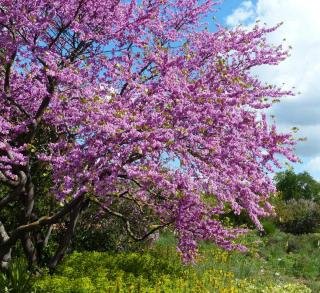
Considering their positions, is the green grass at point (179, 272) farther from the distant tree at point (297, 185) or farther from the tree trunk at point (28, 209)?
the distant tree at point (297, 185)

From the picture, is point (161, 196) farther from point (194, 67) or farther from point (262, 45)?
point (262, 45)

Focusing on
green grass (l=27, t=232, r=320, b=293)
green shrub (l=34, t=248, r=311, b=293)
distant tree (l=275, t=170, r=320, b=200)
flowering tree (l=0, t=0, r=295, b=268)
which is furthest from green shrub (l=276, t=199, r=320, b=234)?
distant tree (l=275, t=170, r=320, b=200)

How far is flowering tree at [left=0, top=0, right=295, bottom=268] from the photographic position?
7.60 metres

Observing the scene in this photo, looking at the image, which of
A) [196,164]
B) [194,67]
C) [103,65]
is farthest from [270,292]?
[103,65]

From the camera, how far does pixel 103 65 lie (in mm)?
9398

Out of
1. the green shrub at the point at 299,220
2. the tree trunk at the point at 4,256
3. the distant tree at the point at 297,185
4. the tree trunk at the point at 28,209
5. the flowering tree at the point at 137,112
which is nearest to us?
the flowering tree at the point at 137,112

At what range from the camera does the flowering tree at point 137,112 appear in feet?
24.9

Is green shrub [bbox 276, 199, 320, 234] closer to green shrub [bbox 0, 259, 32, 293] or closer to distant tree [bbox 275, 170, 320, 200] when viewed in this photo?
green shrub [bbox 0, 259, 32, 293]

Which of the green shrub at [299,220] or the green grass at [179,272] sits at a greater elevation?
the green shrub at [299,220]

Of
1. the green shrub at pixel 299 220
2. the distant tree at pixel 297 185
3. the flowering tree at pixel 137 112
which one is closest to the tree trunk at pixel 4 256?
the flowering tree at pixel 137 112

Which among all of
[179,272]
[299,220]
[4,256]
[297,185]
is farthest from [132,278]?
[297,185]

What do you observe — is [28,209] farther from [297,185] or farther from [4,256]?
[297,185]

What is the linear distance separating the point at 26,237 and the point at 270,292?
17.2ft

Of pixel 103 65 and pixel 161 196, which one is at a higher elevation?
pixel 103 65
